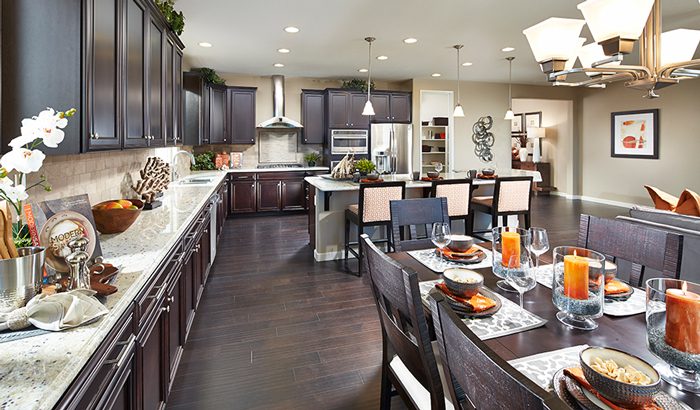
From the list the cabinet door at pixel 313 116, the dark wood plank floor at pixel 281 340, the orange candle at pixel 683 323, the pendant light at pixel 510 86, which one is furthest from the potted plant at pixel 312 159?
the orange candle at pixel 683 323

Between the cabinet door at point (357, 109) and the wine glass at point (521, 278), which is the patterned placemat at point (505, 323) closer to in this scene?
the wine glass at point (521, 278)

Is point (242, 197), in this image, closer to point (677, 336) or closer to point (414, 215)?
point (414, 215)

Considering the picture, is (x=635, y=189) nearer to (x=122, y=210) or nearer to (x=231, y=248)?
(x=231, y=248)

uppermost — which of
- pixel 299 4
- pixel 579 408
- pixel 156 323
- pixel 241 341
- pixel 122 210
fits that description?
pixel 299 4

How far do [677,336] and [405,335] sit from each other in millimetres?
690

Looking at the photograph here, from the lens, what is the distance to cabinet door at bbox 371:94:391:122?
7745mm

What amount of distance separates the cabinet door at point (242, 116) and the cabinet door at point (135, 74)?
4934 millimetres

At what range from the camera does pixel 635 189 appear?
27.2 feet

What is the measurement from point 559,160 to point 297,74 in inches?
286

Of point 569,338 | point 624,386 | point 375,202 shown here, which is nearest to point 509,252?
point 569,338

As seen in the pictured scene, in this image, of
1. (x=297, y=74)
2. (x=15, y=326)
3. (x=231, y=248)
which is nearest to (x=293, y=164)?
(x=297, y=74)

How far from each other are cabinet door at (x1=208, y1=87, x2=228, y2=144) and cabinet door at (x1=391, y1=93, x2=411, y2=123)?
10.8ft

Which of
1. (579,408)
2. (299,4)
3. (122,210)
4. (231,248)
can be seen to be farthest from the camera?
(231,248)

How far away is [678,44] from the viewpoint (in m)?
2.40
